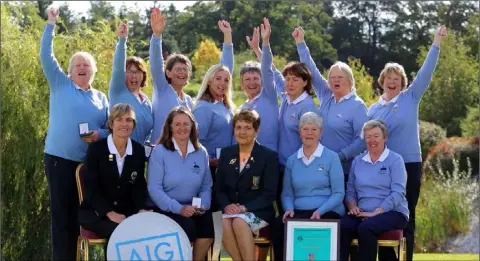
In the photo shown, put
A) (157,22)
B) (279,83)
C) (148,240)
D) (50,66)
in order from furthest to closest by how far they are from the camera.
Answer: (279,83)
(157,22)
(50,66)
(148,240)

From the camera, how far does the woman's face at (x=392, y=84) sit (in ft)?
23.9

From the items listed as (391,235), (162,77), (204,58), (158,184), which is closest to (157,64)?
(162,77)

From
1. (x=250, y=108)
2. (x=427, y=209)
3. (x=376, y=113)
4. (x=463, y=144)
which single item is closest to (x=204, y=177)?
(x=250, y=108)

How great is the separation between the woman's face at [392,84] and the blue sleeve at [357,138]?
0.31 m

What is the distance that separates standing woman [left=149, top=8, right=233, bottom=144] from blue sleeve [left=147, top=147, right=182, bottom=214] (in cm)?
50

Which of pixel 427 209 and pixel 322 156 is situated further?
pixel 427 209

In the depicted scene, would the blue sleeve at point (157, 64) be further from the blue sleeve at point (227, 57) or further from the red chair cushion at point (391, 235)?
the red chair cushion at point (391, 235)

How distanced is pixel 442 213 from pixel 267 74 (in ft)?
30.3

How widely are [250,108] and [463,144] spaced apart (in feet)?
45.6

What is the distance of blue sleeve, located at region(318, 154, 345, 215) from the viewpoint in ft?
22.2

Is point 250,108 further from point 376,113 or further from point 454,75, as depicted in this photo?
point 454,75

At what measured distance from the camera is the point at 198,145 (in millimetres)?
6914

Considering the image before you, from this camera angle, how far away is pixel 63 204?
22.8 feet

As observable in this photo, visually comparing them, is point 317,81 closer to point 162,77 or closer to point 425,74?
point 425,74
